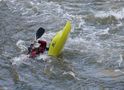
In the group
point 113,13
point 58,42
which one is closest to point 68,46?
point 58,42

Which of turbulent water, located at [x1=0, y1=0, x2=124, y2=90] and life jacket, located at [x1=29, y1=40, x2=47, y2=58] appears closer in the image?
turbulent water, located at [x1=0, y1=0, x2=124, y2=90]

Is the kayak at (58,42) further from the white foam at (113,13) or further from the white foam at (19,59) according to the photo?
the white foam at (113,13)

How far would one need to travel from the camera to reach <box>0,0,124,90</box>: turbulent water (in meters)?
8.27

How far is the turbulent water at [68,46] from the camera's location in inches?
326

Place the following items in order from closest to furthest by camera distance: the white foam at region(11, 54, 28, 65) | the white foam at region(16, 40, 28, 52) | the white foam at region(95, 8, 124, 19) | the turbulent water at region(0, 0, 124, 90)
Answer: the turbulent water at region(0, 0, 124, 90)
the white foam at region(11, 54, 28, 65)
the white foam at region(16, 40, 28, 52)
the white foam at region(95, 8, 124, 19)

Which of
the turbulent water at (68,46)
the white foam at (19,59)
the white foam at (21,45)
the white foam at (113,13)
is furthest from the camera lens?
the white foam at (113,13)

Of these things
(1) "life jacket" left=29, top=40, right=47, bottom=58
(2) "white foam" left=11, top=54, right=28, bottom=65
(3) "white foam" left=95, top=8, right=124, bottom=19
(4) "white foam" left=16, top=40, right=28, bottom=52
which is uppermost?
(3) "white foam" left=95, top=8, right=124, bottom=19

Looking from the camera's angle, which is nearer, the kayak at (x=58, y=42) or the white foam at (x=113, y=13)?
the kayak at (x=58, y=42)

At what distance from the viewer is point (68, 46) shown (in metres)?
10.4

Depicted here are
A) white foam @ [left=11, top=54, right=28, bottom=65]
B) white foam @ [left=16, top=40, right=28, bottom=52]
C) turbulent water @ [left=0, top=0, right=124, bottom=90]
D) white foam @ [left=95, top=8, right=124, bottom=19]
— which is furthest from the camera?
white foam @ [left=95, top=8, right=124, bottom=19]

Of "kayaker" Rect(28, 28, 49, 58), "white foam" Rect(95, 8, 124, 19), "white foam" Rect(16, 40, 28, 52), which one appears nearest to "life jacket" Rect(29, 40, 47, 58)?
"kayaker" Rect(28, 28, 49, 58)

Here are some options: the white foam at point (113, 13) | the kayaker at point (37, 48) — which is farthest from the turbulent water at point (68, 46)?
the kayaker at point (37, 48)

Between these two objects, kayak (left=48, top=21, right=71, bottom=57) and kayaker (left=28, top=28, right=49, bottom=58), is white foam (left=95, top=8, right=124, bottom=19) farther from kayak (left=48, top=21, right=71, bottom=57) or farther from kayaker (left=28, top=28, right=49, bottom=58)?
kayaker (left=28, top=28, right=49, bottom=58)

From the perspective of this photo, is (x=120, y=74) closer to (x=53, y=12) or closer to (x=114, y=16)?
(x=114, y=16)
